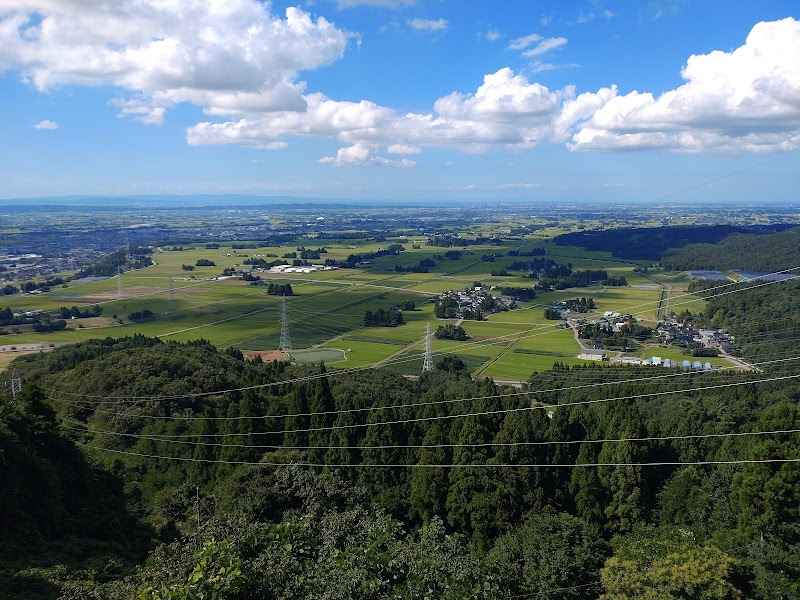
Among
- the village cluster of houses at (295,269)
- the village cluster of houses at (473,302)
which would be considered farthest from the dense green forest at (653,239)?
the village cluster of houses at (295,269)

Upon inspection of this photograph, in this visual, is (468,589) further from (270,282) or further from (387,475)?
(270,282)

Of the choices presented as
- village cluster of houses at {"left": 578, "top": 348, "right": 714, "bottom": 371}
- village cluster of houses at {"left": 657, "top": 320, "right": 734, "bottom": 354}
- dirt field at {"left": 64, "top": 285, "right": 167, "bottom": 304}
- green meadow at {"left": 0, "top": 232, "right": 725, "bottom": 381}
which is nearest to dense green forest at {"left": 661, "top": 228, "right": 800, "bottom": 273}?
green meadow at {"left": 0, "top": 232, "right": 725, "bottom": 381}

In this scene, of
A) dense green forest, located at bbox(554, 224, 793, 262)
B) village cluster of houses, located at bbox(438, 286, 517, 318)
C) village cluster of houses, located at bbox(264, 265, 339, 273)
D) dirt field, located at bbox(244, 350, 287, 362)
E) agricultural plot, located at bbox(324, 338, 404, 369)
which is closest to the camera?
dirt field, located at bbox(244, 350, 287, 362)

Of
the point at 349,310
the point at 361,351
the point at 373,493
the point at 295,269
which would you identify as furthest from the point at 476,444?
the point at 295,269

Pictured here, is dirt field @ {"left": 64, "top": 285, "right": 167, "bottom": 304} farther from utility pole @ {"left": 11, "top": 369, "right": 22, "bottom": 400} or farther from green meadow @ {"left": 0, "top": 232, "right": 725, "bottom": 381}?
utility pole @ {"left": 11, "top": 369, "right": 22, "bottom": 400}

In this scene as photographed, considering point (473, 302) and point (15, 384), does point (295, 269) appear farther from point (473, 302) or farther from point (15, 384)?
point (15, 384)

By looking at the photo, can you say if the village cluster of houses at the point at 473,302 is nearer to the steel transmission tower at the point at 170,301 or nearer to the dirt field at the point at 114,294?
the steel transmission tower at the point at 170,301

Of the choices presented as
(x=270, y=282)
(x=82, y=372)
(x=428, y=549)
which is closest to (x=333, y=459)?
(x=428, y=549)

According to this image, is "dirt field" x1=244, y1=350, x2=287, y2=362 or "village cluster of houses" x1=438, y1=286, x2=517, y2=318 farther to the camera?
"village cluster of houses" x1=438, y1=286, x2=517, y2=318

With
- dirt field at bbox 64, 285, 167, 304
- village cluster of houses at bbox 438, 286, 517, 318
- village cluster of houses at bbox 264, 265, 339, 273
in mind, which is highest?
village cluster of houses at bbox 264, 265, 339, 273
